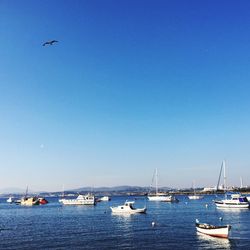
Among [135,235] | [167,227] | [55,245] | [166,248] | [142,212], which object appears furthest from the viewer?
[142,212]

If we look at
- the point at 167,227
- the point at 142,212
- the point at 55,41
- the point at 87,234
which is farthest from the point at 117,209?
the point at 55,41

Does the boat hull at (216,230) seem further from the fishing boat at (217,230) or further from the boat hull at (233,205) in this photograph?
the boat hull at (233,205)

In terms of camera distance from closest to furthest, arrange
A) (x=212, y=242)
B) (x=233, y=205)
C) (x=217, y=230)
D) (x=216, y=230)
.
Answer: (x=212, y=242), (x=217, y=230), (x=216, y=230), (x=233, y=205)

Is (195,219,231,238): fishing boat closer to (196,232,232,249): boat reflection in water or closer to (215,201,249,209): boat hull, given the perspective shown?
(196,232,232,249): boat reflection in water

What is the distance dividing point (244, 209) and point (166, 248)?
3482 inches

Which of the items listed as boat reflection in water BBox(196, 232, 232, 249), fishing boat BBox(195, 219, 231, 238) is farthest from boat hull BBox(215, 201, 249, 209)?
boat reflection in water BBox(196, 232, 232, 249)

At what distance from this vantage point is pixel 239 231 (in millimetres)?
72438

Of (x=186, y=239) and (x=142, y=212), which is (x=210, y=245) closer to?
(x=186, y=239)

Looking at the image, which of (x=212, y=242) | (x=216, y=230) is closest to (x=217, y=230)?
(x=216, y=230)

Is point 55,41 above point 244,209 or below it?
above

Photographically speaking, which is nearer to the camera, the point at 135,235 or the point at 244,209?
the point at 135,235

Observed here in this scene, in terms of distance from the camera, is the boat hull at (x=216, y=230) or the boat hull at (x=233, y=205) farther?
the boat hull at (x=233, y=205)

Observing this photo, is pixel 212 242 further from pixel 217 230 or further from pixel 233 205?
pixel 233 205

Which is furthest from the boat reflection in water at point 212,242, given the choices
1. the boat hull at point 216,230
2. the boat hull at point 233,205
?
the boat hull at point 233,205
